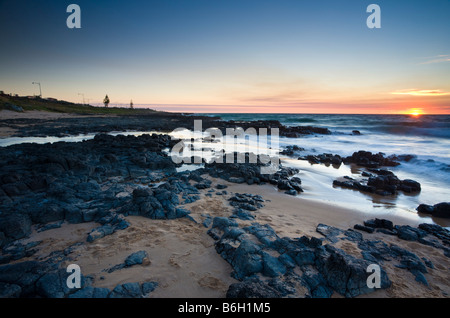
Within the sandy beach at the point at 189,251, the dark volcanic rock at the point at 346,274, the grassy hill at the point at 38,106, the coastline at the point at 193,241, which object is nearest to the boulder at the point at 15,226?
the coastline at the point at 193,241

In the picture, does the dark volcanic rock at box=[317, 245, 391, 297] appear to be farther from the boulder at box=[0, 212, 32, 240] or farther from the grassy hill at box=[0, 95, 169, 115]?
the grassy hill at box=[0, 95, 169, 115]

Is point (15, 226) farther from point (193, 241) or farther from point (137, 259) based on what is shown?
point (193, 241)

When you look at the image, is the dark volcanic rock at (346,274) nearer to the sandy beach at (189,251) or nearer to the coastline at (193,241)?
the coastline at (193,241)

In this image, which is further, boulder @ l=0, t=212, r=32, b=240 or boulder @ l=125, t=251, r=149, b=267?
boulder @ l=0, t=212, r=32, b=240

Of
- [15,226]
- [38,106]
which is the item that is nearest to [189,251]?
[15,226]

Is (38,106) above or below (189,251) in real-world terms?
above

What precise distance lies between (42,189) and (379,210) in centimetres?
1242

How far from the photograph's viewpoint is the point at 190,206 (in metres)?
6.98

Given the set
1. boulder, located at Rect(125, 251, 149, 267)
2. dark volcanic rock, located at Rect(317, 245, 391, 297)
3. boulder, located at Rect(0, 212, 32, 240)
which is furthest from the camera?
boulder, located at Rect(0, 212, 32, 240)

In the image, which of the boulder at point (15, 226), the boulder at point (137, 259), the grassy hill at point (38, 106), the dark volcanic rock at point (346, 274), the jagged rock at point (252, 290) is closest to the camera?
the jagged rock at point (252, 290)

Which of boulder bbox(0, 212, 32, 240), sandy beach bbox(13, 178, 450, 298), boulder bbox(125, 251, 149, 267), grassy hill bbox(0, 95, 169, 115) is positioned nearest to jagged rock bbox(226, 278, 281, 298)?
sandy beach bbox(13, 178, 450, 298)

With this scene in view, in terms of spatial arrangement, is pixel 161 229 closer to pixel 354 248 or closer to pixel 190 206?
pixel 190 206

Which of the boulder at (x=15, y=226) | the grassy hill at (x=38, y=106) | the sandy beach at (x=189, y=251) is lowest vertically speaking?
the sandy beach at (x=189, y=251)

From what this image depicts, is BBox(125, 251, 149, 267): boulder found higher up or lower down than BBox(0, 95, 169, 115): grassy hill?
lower down
